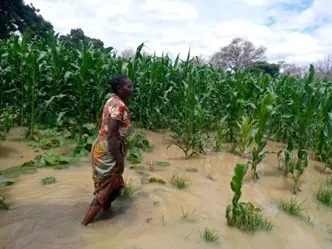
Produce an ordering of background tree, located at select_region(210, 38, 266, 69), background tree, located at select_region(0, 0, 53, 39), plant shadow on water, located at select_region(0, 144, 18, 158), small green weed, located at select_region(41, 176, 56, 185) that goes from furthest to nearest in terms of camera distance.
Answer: background tree, located at select_region(210, 38, 266, 69)
background tree, located at select_region(0, 0, 53, 39)
plant shadow on water, located at select_region(0, 144, 18, 158)
small green weed, located at select_region(41, 176, 56, 185)

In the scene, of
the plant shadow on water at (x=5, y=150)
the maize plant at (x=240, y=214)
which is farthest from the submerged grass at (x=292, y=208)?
the plant shadow on water at (x=5, y=150)

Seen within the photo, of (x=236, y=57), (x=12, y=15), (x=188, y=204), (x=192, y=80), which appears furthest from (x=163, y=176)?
(x=236, y=57)

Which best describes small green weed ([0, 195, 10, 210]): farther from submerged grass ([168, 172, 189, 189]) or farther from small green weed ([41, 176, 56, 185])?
submerged grass ([168, 172, 189, 189])

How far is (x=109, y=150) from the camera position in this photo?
11.4 ft

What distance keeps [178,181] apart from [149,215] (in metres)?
1.03

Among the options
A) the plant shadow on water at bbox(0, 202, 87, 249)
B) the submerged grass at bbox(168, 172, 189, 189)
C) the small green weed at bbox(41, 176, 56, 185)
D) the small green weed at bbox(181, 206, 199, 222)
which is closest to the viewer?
the plant shadow on water at bbox(0, 202, 87, 249)

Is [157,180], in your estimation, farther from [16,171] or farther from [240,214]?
[16,171]

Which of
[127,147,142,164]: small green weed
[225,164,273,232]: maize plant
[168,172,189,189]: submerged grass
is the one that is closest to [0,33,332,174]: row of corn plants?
[127,147,142,164]: small green weed

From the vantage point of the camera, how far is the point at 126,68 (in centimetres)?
698

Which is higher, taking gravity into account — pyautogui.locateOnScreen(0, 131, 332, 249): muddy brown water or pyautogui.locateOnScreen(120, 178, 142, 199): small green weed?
pyautogui.locateOnScreen(120, 178, 142, 199): small green weed

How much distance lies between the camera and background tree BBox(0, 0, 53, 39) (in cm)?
2080

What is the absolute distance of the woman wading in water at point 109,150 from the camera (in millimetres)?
3406

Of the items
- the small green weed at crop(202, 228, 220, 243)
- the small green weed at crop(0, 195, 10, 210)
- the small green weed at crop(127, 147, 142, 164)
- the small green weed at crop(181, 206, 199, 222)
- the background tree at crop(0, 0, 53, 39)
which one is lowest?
the small green weed at crop(202, 228, 220, 243)

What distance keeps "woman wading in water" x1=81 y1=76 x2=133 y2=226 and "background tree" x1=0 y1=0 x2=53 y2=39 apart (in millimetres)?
18482
